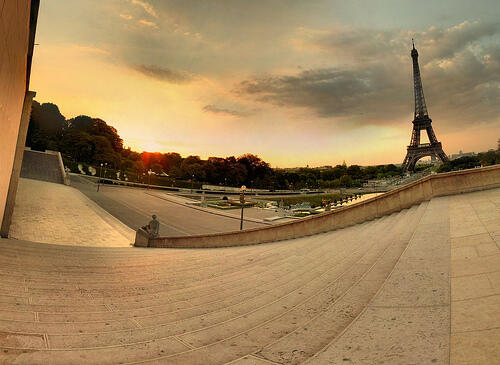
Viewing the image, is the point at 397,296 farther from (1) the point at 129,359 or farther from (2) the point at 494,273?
(1) the point at 129,359

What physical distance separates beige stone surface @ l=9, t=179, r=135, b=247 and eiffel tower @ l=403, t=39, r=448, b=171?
8687cm

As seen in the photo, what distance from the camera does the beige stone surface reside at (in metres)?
9.88

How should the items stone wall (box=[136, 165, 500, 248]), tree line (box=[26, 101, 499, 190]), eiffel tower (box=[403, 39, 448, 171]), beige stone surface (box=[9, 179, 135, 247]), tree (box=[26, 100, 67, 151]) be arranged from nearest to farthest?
1. stone wall (box=[136, 165, 500, 248])
2. beige stone surface (box=[9, 179, 135, 247])
3. tree (box=[26, 100, 67, 151])
4. tree line (box=[26, 101, 499, 190])
5. eiffel tower (box=[403, 39, 448, 171])

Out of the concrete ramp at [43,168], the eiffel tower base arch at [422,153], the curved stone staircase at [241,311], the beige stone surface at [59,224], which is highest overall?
the eiffel tower base arch at [422,153]

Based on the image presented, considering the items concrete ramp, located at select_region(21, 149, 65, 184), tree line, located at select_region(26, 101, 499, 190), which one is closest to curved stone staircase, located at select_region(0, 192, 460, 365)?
concrete ramp, located at select_region(21, 149, 65, 184)

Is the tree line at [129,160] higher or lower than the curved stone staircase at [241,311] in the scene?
higher

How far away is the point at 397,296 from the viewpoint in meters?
2.61

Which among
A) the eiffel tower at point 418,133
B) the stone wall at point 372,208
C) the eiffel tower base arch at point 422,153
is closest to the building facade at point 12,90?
the stone wall at point 372,208

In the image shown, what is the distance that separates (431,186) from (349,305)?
738 cm

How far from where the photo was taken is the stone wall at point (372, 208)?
7.60 m

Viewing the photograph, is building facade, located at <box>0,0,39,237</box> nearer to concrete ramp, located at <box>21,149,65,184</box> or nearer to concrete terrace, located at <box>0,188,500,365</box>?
concrete terrace, located at <box>0,188,500,365</box>

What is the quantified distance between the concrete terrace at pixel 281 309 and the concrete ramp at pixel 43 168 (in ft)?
107

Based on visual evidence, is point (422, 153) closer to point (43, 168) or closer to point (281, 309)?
point (281, 309)

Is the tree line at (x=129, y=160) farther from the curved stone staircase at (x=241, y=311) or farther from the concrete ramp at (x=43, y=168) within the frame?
the curved stone staircase at (x=241, y=311)
